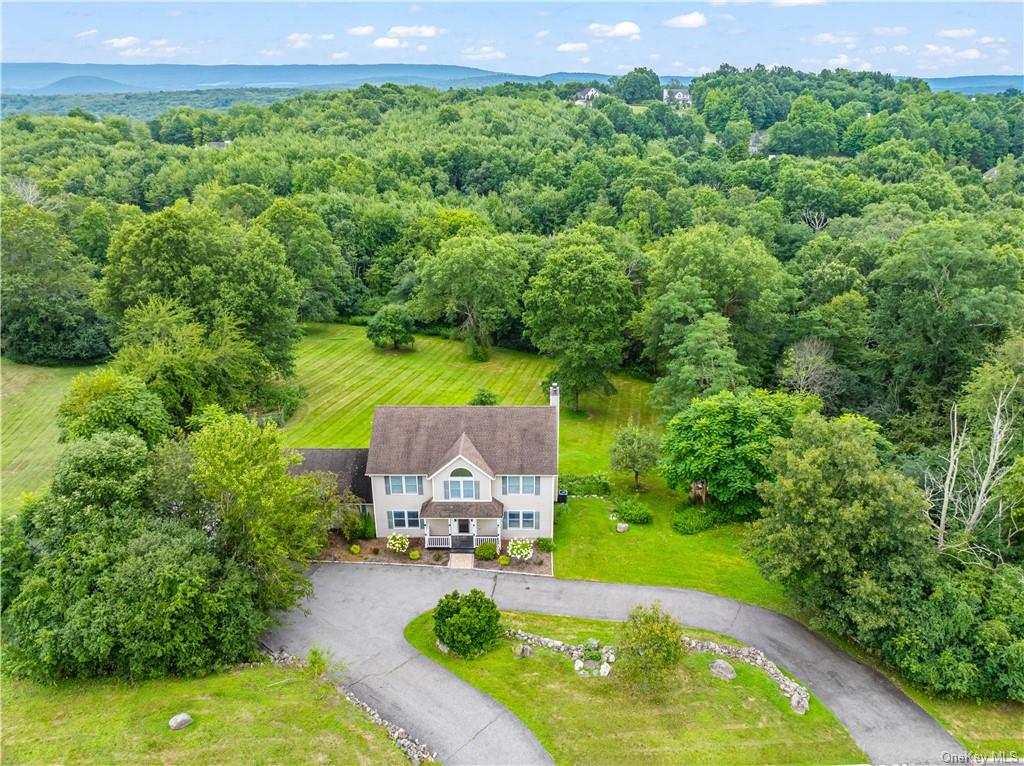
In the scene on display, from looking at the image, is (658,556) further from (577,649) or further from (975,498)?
(975,498)

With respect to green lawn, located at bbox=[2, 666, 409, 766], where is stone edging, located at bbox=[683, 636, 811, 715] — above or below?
below

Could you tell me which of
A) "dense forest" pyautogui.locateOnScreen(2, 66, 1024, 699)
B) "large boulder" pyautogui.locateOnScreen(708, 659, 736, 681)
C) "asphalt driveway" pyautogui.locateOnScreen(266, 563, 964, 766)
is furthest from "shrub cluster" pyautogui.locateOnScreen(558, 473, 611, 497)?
"large boulder" pyautogui.locateOnScreen(708, 659, 736, 681)

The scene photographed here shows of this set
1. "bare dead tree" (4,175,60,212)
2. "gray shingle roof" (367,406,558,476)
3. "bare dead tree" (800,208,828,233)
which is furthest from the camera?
"bare dead tree" (800,208,828,233)

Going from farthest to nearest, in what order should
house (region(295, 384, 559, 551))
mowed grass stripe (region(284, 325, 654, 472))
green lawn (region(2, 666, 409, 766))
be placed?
mowed grass stripe (region(284, 325, 654, 472)) → house (region(295, 384, 559, 551)) → green lawn (region(2, 666, 409, 766))

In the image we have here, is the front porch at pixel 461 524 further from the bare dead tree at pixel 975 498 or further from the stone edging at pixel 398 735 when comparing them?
the bare dead tree at pixel 975 498

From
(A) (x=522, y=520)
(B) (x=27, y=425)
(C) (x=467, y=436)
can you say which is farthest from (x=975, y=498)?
(B) (x=27, y=425)

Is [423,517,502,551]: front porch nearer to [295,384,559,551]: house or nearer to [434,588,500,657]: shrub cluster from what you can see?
[295,384,559,551]: house

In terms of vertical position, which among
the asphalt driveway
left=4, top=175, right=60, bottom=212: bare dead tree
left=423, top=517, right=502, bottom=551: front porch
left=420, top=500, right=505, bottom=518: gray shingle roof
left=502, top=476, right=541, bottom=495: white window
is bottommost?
the asphalt driveway
